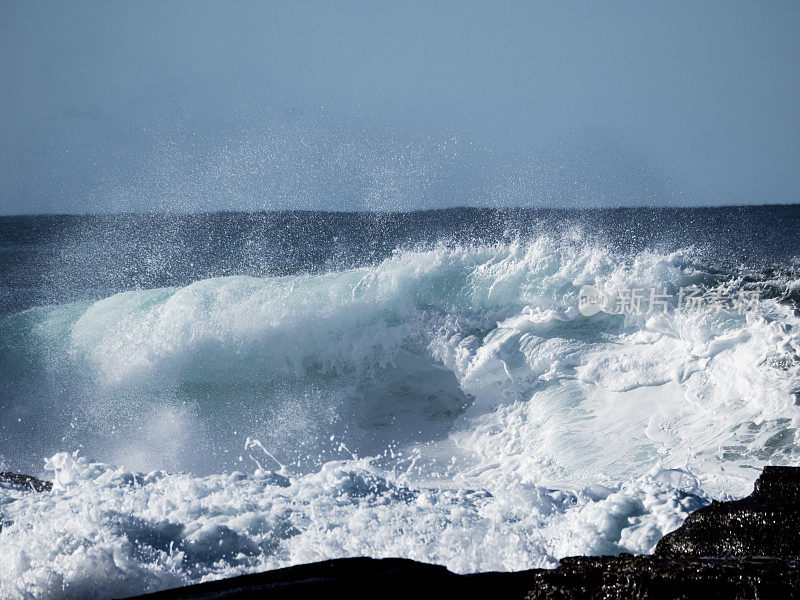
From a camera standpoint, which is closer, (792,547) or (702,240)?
(792,547)

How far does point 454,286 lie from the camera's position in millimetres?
8586

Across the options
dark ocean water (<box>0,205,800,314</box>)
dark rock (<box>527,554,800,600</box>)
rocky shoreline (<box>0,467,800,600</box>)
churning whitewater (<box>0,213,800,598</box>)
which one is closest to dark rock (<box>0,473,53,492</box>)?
churning whitewater (<box>0,213,800,598</box>)

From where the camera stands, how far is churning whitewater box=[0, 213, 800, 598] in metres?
3.25

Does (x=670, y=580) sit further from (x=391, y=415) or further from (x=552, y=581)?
(x=391, y=415)

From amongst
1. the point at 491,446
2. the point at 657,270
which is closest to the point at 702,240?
the point at 657,270

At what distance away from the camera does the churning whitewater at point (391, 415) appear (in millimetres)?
3254

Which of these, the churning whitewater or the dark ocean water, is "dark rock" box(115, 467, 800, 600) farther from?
the dark ocean water

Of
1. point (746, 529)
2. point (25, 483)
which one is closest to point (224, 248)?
point (25, 483)

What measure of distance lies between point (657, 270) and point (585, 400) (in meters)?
2.10

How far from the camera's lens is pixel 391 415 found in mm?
7562

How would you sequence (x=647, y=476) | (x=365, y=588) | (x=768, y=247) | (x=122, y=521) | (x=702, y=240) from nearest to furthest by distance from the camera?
(x=365, y=588) < (x=122, y=521) < (x=647, y=476) < (x=768, y=247) < (x=702, y=240)

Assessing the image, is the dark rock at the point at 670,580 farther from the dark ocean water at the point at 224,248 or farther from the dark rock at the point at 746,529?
the dark ocean water at the point at 224,248

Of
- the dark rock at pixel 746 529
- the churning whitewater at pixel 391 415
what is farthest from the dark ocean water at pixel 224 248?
the dark rock at pixel 746 529

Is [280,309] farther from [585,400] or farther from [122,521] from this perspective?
[122,521]
